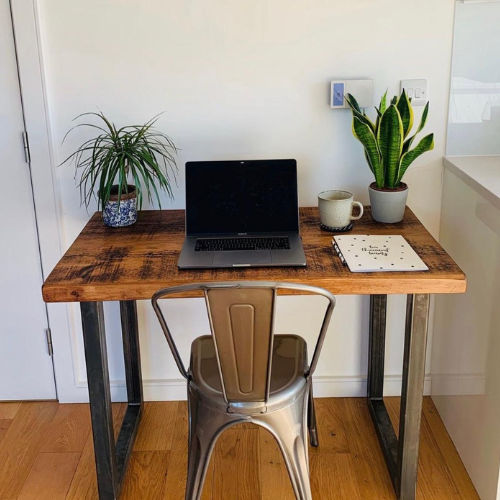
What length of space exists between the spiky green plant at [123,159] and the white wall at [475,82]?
95 cm

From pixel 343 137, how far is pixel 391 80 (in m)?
0.24

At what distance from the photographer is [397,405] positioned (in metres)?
2.52

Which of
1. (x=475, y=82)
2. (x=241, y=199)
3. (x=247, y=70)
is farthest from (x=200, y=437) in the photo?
(x=475, y=82)

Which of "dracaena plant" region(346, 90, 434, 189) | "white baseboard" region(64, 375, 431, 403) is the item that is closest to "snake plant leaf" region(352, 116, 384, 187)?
"dracaena plant" region(346, 90, 434, 189)

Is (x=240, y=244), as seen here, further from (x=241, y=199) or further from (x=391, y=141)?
(x=391, y=141)

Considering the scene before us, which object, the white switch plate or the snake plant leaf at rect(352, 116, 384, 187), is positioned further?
the white switch plate

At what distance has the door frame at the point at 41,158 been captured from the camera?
212 centimetres

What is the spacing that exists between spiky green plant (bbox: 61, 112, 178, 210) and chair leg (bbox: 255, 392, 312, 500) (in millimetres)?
793

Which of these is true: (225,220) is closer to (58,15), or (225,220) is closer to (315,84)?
(315,84)

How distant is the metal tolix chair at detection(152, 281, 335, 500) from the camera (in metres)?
1.53

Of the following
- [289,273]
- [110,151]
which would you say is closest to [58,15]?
[110,151]

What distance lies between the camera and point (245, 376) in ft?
5.38

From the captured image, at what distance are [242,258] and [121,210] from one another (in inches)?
18.8

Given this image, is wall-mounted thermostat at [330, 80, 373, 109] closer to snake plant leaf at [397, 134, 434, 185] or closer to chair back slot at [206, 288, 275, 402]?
snake plant leaf at [397, 134, 434, 185]
